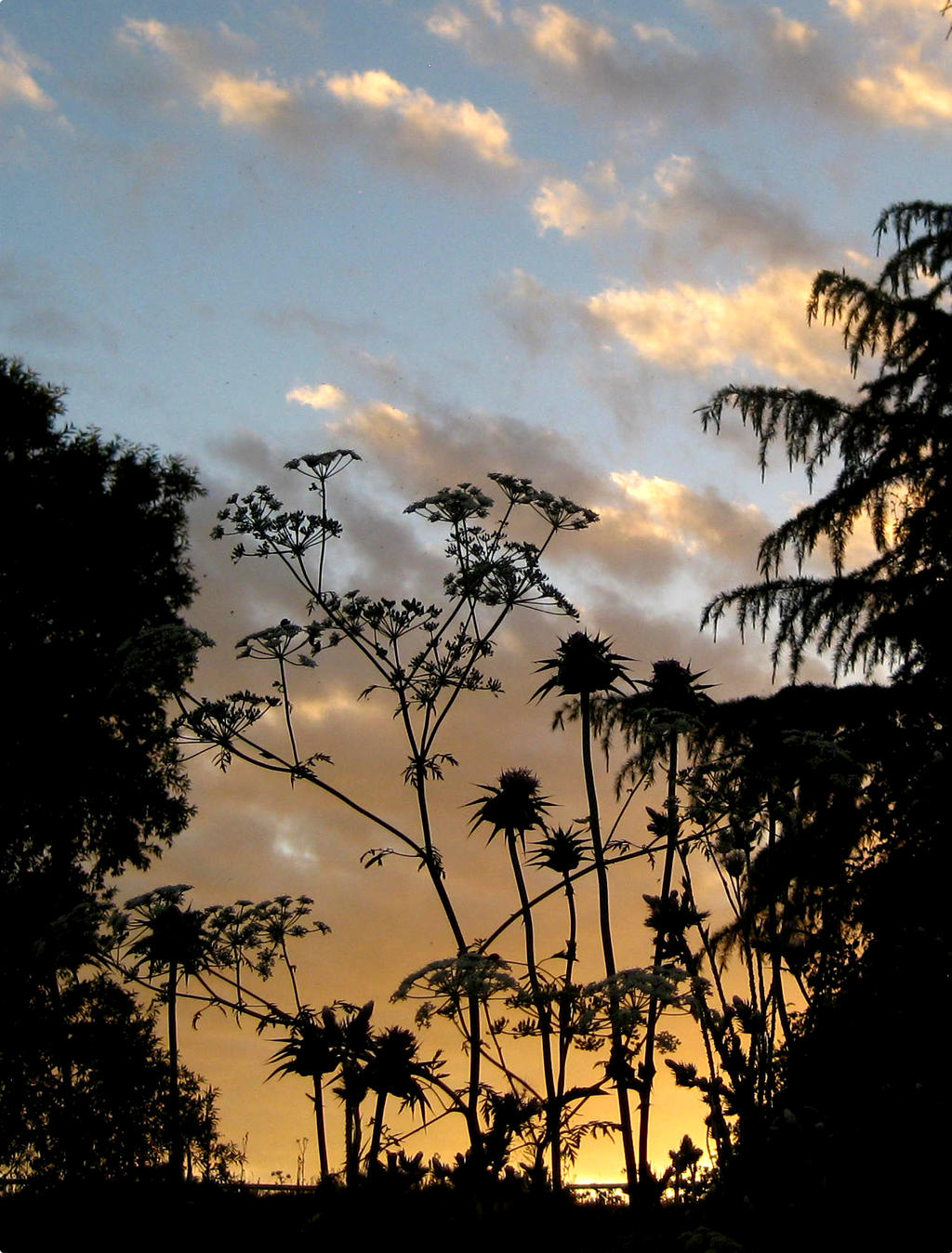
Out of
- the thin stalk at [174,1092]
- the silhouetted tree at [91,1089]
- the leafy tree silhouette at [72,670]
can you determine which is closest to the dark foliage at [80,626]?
the leafy tree silhouette at [72,670]

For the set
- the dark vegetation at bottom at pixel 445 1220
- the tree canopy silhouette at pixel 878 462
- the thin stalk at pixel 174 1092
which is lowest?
the dark vegetation at bottom at pixel 445 1220

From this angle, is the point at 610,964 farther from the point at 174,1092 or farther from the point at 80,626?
the point at 80,626

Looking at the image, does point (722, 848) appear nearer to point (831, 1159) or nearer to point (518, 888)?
point (518, 888)

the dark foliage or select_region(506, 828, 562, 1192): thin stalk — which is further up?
the dark foliage

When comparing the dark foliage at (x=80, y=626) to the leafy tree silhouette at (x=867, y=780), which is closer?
the leafy tree silhouette at (x=867, y=780)

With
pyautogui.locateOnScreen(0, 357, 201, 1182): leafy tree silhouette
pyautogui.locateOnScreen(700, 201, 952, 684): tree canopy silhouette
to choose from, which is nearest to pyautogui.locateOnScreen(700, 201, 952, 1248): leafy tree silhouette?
pyautogui.locateOnScreen(700, 201, 952, 684): tree canopy silhouette

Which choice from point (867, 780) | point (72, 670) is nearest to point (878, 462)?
point (867, 780)

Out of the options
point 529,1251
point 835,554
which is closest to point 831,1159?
point 529,1251

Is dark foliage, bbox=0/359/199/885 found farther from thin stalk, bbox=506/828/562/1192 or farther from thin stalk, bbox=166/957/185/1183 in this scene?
thin stalk, bbox=506/828/562/1192

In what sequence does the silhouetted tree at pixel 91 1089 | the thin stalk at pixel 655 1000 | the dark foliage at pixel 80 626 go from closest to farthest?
1. the thin stalk at pixel 655 1000
2. the silhouetted tree at pixel 91 1089
3. the dark foliage at pixel 80 626

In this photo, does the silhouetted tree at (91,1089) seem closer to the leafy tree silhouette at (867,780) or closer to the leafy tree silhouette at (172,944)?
the leafy tree silhouette at (172,944)

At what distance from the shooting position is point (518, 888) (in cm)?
739

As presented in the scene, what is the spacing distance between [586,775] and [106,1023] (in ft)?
31.1

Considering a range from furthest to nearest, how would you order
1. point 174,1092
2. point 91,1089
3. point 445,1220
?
point 91,1089, point 174,1092, point 445,1220
